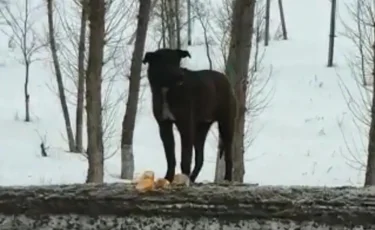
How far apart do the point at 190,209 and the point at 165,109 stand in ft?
8.13

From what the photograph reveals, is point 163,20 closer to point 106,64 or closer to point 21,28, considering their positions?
point 106,64

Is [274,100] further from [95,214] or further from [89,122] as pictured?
[95,214]

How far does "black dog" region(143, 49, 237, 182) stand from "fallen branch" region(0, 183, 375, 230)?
82.0 inches

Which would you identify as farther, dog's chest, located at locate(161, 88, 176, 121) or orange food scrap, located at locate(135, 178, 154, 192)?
dog's chest, located at locate(161, 88, 176, 121)

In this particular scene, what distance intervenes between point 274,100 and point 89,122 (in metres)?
13.5

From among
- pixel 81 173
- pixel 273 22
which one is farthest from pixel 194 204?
pixel 273 22

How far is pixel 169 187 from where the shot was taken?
104 inches

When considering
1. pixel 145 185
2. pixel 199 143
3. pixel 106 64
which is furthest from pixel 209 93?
pixel 106 64

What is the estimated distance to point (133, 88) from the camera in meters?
13.5

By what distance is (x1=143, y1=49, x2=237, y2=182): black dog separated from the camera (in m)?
4.50

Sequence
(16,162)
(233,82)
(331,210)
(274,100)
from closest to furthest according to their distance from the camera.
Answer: (331,210) < (233,82) < (16,162) < (274,100)

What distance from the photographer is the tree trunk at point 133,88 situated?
41.2 feet

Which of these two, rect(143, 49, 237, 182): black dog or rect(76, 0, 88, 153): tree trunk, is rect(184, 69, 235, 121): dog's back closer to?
rect(143, 49, 237, 182): black dog

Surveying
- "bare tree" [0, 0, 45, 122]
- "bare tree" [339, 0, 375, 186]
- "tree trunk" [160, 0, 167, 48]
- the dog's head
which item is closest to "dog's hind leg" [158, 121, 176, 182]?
the dog's head
